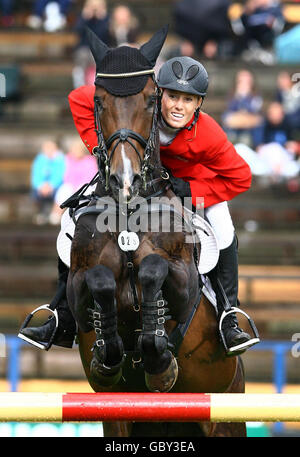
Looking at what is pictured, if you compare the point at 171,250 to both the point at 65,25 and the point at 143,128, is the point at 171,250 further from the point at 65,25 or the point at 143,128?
the point at 65,25

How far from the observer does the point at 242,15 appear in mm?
14477

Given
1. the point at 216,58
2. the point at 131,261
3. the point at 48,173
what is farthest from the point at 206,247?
the point at 216,58

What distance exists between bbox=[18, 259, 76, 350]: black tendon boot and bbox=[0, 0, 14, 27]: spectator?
37.0 ft

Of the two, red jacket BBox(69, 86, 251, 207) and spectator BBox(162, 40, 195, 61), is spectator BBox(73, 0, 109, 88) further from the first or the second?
red jacket BBox(69, 86, 251, 207)

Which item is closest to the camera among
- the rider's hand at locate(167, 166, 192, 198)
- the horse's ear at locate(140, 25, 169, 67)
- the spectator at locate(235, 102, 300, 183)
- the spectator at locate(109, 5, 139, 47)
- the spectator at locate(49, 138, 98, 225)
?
the horse's ear at locate(140, 25, 169, 67)

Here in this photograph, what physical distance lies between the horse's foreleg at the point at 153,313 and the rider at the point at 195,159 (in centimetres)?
64

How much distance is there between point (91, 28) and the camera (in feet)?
45.6

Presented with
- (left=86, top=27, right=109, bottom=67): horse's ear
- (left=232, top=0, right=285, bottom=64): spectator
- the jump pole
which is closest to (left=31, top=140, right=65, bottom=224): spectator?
(left=232, top=0, right=285, bottom=64): spectator

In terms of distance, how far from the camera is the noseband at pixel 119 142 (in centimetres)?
468

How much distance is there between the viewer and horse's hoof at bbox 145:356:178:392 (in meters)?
4.93

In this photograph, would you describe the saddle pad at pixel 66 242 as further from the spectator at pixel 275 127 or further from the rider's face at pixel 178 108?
the spectator at pixel 275 127

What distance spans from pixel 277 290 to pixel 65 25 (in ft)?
21.4

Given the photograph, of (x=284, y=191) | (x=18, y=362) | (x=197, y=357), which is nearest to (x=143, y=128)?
(x=197, y=357)

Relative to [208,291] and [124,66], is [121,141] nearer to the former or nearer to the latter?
[124,66]
